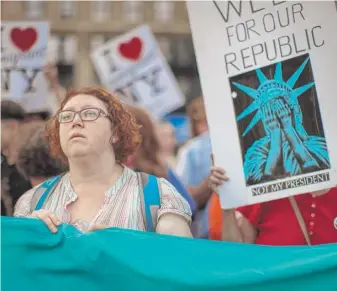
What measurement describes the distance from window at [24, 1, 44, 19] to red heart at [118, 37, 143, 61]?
25.4 meters

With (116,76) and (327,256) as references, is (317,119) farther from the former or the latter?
(116,76)

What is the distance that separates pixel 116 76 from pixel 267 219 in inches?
134

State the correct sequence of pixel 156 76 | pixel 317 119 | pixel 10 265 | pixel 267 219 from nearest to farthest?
1. pixel 10 265
2. pixel 317 119
3. pixel 267 219
4. pixel 156 76

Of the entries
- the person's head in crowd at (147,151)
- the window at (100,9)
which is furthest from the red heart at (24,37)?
the window at (100,9)

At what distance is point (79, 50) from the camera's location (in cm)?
2598

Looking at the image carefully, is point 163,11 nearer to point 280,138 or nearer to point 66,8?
point 66,8

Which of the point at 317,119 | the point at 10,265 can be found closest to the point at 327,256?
the point at 317,119

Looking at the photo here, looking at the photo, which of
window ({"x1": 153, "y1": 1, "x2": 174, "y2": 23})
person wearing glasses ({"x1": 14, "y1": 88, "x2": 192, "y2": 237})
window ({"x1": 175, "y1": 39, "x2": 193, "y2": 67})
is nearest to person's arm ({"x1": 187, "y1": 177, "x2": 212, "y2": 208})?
person wearing glasses ({"x1": 14, "y1": 88, "x2": 192, "y2": 237})

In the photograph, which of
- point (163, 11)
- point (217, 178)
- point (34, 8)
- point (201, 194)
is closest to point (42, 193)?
point (217, 178)

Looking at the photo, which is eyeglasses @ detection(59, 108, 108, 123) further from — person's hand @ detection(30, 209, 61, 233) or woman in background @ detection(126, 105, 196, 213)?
woman in background @ detection(126, 105, 196, 213)

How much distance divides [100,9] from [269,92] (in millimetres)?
29100

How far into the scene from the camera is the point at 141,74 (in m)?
6.57

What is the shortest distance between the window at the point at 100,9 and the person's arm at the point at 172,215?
1092 inches

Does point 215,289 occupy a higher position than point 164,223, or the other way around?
point 164,223
